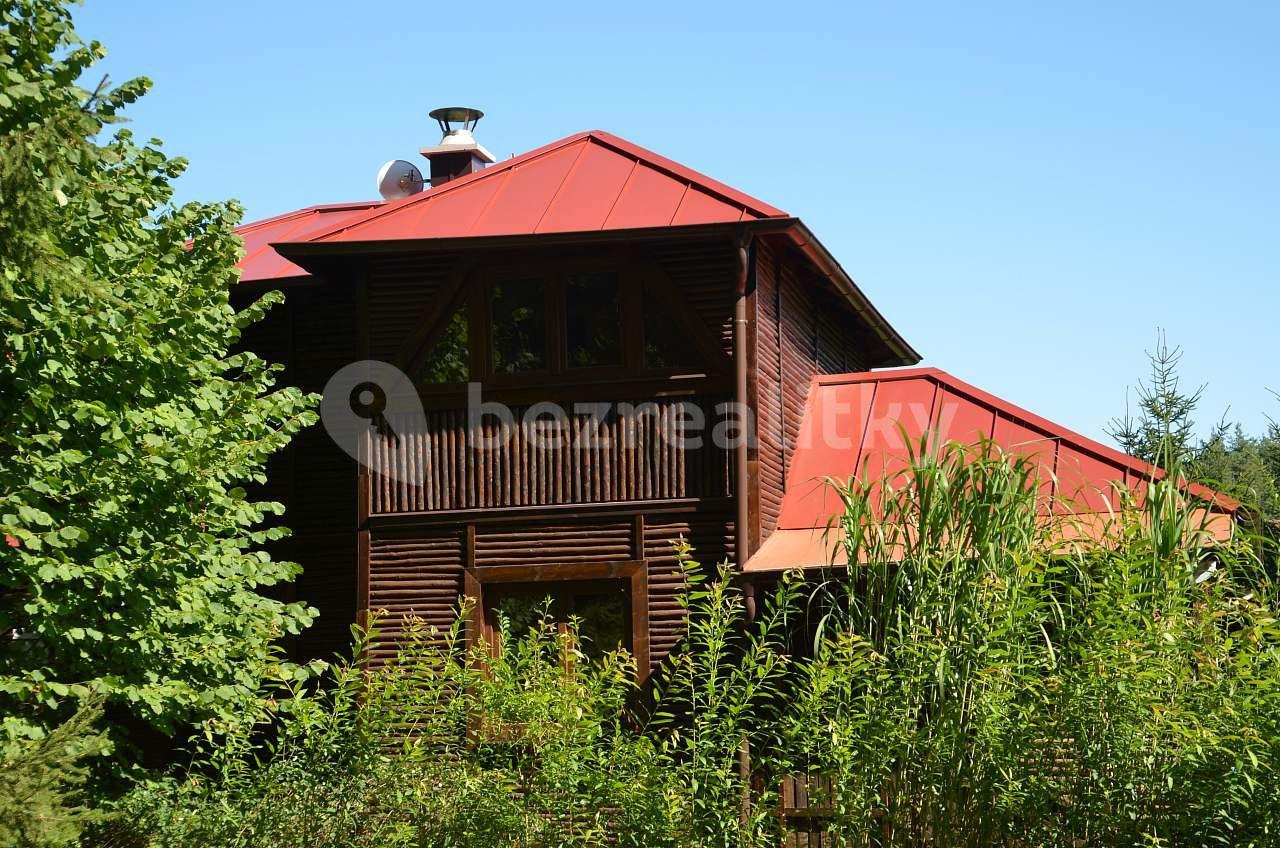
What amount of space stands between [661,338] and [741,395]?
1005mm

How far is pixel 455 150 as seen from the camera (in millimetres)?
17484

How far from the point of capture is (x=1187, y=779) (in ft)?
23.6

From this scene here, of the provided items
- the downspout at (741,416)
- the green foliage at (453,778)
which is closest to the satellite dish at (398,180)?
the downspout at (741,416)

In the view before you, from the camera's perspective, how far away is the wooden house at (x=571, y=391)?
12.7 meters

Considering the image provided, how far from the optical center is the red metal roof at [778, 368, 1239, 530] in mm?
13500

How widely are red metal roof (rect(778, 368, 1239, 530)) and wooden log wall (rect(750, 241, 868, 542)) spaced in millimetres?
197

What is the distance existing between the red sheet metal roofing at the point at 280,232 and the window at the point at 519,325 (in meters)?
2.43

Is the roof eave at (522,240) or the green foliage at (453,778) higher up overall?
the roof eave at (522,240)

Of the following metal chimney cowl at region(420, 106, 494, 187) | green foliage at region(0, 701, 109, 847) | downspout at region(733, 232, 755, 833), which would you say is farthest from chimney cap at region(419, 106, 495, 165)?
green foliage at region(0, 701, 109, 847)

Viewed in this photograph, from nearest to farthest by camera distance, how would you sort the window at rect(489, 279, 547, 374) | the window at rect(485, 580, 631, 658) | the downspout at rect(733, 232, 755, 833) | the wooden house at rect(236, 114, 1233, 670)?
the downspout at rect(733, 232, 755, 833) → the wooden house at rect(236, 114, 1233, 670) → the window at rect(485, 580, 631, 658) → the window at rect(489, 279, 547, 374)

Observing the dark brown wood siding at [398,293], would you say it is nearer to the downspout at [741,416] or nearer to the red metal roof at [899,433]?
the downspout at [741,416]

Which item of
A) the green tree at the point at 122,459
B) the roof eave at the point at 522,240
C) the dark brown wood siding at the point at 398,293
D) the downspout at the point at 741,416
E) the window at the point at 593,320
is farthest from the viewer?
the dark brown wood siding at the point at 398,293

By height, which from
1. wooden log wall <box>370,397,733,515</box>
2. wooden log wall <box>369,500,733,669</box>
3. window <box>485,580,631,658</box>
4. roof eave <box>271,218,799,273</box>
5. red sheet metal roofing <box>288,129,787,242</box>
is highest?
red sheet metal roofing <box>288,129,787,242</box>

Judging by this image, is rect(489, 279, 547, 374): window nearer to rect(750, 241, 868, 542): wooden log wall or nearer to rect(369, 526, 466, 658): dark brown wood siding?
rect(369, 526, 466, 658): dark brown wood siding
